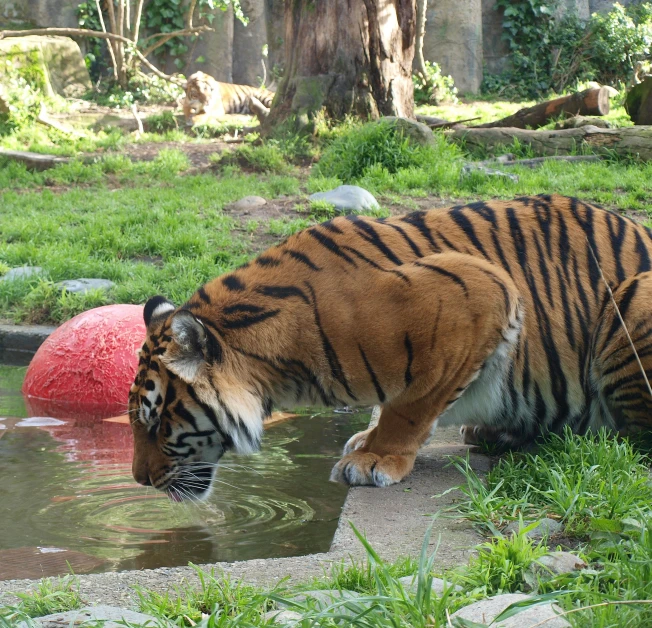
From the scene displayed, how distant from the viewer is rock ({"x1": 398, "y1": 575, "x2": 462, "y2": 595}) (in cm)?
242

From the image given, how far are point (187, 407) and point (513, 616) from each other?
1.75 meters

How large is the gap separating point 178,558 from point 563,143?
8.98 meters

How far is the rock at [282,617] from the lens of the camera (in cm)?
227

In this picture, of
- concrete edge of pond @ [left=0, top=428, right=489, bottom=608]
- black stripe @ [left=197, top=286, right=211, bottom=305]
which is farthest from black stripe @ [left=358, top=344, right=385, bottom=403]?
black stripe @ [left=197, top=286, right=211, bottom=305]

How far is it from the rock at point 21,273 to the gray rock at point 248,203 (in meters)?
2.46

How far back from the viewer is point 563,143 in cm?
1115

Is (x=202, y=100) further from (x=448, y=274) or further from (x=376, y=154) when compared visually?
(x=448, y=274)

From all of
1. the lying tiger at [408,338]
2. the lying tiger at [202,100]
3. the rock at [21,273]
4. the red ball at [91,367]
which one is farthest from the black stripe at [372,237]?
the lying tiger at [202,100]

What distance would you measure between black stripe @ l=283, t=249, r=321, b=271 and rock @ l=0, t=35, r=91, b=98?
1235 centimetres

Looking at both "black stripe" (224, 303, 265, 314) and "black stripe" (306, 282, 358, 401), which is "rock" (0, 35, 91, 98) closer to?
"black stripe" (224, 303, 265, 314)

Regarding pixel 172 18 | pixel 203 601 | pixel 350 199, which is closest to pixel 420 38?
pixel 172 18

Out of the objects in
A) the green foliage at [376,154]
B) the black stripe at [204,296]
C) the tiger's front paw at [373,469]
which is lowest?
the tiger's front paw at [373,469]

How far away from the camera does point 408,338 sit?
145 inches

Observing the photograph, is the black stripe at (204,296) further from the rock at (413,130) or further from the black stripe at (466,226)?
the rock at (413,130)
